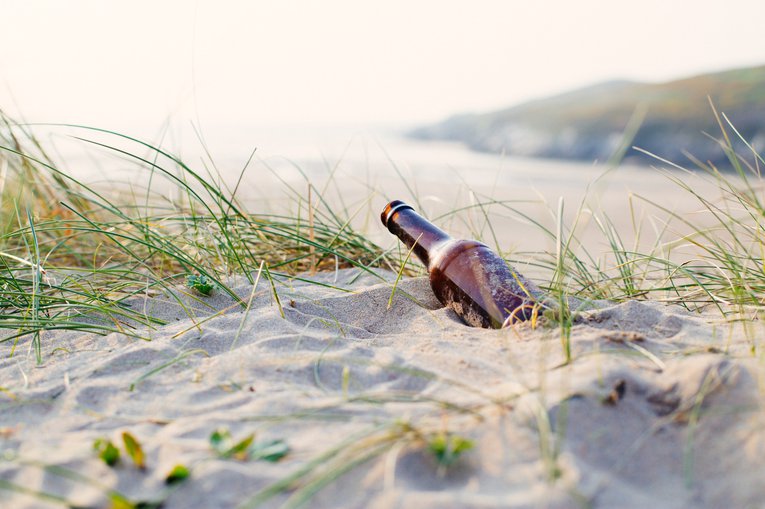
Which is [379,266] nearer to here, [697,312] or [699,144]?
[697,312]

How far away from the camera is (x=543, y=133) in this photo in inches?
596

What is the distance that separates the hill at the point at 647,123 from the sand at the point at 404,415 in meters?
9.57

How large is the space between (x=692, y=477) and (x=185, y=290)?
1739 mm

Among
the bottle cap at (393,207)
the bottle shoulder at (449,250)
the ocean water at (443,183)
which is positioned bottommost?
the ocean water at (443,183)

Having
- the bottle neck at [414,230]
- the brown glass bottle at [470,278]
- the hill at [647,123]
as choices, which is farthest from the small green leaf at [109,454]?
the hill at [647,123]

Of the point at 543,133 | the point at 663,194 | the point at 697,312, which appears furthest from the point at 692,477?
the point at 543,133

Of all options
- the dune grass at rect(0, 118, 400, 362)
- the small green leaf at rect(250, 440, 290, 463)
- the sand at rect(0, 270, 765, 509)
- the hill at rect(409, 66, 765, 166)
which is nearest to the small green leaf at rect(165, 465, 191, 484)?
the sand at rect(0, 270, 765, 509)

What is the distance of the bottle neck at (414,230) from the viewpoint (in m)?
2.23

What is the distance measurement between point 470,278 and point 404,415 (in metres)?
0.79

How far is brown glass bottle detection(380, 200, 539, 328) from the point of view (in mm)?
1942

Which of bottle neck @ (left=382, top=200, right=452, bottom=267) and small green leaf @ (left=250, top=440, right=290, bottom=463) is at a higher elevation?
bottle neck @ (left=382, top=200, right=452, bottom=267)

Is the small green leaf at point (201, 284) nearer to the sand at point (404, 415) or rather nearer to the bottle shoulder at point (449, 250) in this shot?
the sand at point (404, 415)

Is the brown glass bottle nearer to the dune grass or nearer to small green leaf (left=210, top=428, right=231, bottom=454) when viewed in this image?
the dune grass

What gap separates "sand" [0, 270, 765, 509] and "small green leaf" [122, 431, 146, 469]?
2 centimetres
